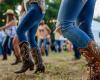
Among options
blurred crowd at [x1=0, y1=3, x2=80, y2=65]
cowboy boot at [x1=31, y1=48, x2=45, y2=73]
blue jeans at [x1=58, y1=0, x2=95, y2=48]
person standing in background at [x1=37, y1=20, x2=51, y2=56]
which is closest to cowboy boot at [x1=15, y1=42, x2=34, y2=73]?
cowboy boot at [x1=31, y1=48, x2=45, y2=73]

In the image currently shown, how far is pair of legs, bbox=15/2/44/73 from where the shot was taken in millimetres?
5996

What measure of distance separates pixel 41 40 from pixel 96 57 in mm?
14356

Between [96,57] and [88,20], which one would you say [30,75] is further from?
[96,57]

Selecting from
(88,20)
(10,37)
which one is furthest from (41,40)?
(88,20)

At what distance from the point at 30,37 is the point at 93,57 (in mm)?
2633

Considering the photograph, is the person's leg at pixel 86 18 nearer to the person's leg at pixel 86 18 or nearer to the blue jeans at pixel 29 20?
the person's leg at pixel 86 18

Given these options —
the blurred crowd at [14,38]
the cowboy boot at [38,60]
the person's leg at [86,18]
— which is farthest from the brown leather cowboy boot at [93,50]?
the blurred crowd at [14,38]

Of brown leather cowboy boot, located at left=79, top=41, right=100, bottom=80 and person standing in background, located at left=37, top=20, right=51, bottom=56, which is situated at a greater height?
brown leather cowboy boot, located at left=79, top=41, right=100, bottom=80

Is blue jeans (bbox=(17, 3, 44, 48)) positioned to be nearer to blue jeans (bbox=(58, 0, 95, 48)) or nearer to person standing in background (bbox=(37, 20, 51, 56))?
blue jeans (bbox=(58, 0, 95, 48))

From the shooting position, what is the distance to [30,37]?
654 cm

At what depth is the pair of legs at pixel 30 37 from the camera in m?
6.00

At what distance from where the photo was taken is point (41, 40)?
60.1 feet

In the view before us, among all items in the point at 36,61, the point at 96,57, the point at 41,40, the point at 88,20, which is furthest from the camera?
the point at 41,40

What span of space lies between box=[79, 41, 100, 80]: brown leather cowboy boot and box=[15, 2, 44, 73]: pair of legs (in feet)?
6.72
